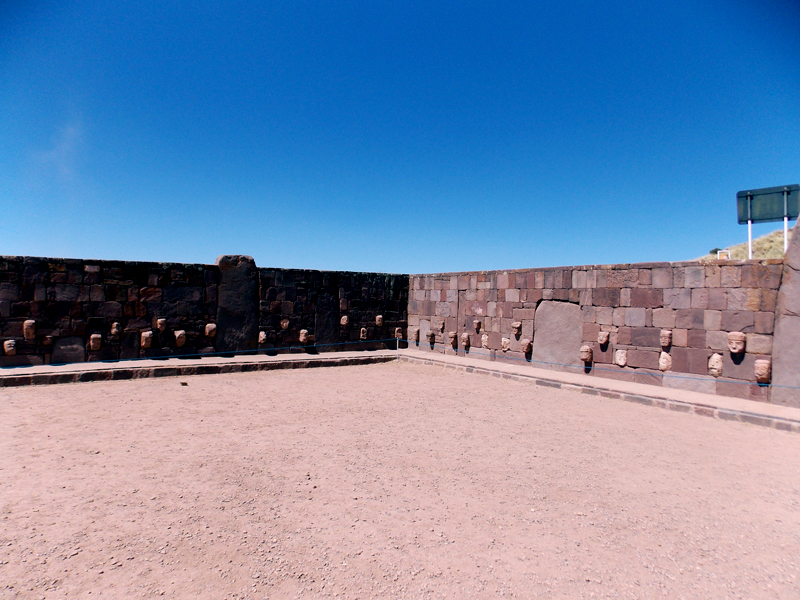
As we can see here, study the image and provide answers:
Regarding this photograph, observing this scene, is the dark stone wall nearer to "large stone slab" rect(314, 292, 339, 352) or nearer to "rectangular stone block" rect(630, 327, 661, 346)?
"large stone slab" rect(314, 292, 339, 352)

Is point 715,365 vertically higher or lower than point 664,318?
lower

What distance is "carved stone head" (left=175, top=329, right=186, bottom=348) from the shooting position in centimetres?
835

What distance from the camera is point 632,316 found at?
7.46m

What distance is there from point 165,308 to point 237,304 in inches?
52.7

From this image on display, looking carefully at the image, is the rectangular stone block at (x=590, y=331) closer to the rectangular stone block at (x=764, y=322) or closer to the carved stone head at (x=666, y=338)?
the carved stone head at (x=666, y=338)

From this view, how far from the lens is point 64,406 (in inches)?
205

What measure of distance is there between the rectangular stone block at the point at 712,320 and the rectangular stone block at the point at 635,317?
90 centimetres

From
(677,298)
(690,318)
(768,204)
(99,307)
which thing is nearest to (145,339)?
(99,307)

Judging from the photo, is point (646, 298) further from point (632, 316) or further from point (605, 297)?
point (605, 297)

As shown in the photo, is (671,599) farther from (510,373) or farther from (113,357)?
(113,357)

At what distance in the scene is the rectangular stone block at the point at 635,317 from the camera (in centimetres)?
734

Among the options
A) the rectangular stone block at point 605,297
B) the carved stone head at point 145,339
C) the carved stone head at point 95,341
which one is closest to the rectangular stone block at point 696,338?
the rectangular stone block at point 605,297

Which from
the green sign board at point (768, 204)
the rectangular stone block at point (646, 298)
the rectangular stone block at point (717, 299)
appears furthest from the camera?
the green sign board at point (768, 204)

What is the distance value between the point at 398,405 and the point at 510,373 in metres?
2.97
